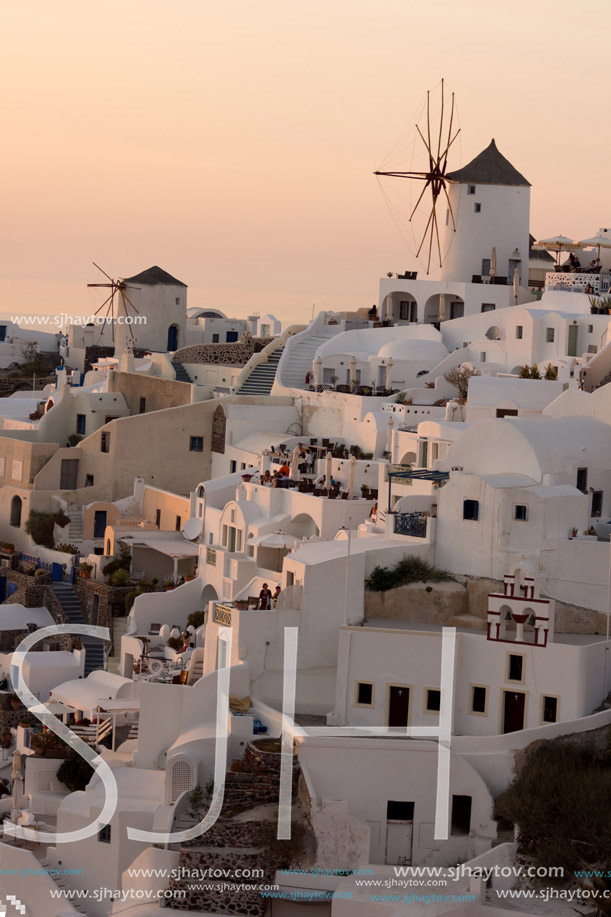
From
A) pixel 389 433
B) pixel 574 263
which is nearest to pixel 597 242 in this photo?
pixel 574 263

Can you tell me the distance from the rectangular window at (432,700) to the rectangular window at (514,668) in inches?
53.7

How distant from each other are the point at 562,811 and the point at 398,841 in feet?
10.1

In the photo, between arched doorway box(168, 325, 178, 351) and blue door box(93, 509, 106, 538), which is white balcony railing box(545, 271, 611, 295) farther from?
arched doorway box(168, 325, 178, 351)

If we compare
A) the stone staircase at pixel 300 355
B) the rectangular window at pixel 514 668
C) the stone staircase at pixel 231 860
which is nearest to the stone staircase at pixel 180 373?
the stone staircase at pixel 300 355

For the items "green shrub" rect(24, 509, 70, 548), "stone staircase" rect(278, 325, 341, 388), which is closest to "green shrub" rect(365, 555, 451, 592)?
"green shrub" rect(24, 509, 70, 548)

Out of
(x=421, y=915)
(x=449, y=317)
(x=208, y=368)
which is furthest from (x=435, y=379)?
(x=421, y=915)

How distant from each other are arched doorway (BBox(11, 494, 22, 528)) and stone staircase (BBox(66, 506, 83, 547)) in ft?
5.57

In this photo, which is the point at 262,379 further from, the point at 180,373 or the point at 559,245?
the point at 559,245

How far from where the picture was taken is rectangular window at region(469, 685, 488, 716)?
32.7m

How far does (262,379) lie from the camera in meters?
51.1

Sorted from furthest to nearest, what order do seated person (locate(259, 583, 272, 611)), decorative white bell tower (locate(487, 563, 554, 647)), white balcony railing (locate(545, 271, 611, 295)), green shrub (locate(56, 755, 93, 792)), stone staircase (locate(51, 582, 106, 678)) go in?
white balcony railing (locate(545, 271, 611, 295)), stone staircase (locate(51, 582, 106, 678)), green shrub (locate(56, 755, 93, 792)), seated person (locate(259, 583, 272, 611)), decorative white bell tower (locate(487, 563, 554, 647))

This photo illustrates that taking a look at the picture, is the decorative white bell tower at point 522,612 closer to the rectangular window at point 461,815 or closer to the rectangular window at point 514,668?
the rectangular window at point 514,668

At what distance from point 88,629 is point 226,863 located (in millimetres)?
12984

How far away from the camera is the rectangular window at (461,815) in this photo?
31.6 metres
